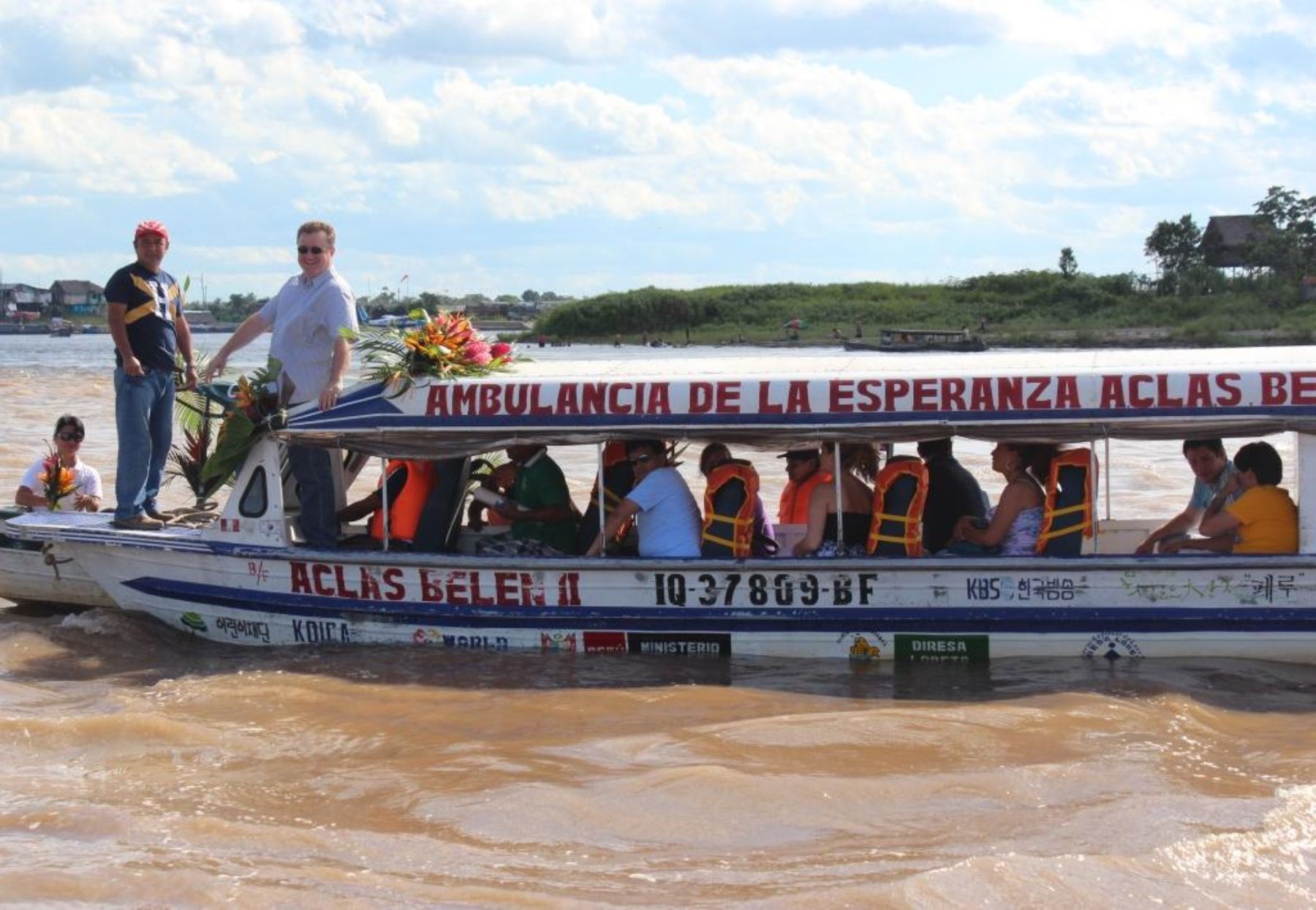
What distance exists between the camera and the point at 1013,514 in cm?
941

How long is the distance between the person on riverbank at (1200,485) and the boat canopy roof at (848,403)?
1.03ft

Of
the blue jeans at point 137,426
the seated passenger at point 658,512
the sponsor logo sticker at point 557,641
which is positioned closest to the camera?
the seated passenger at point 658,512

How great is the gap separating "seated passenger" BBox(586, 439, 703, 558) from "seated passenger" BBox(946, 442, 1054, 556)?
1576 millimetres

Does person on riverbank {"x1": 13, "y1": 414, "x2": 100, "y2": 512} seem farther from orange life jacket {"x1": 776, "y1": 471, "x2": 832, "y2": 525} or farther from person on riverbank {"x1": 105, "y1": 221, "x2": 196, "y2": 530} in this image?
orange life jacket {"x1": 776, "y1": 471, "x2": 832, "y2": 525}

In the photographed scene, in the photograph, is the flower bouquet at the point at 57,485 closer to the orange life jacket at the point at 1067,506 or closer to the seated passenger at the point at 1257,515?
the orange life jacket at the point at 1067,506

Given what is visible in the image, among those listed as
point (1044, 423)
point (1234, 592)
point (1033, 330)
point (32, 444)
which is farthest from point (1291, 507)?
point (1033, 330)

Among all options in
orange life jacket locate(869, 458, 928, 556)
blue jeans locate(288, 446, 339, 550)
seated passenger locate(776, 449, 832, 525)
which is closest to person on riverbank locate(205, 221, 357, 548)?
blue jeans locate(288, 446, 339, 550)

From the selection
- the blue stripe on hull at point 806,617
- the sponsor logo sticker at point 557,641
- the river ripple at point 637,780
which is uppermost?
the blue stripe on hull at point 806,617

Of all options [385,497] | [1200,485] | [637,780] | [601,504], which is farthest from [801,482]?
[637,780]

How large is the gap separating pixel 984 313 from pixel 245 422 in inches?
2737

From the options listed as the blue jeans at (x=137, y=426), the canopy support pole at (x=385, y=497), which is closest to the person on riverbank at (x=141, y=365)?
the blue jeans at (x=137, y=426)

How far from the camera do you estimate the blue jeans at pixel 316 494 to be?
1007 cm

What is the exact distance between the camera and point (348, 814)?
24.5 feet

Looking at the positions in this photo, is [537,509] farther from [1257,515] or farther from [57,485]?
[1257,515]
